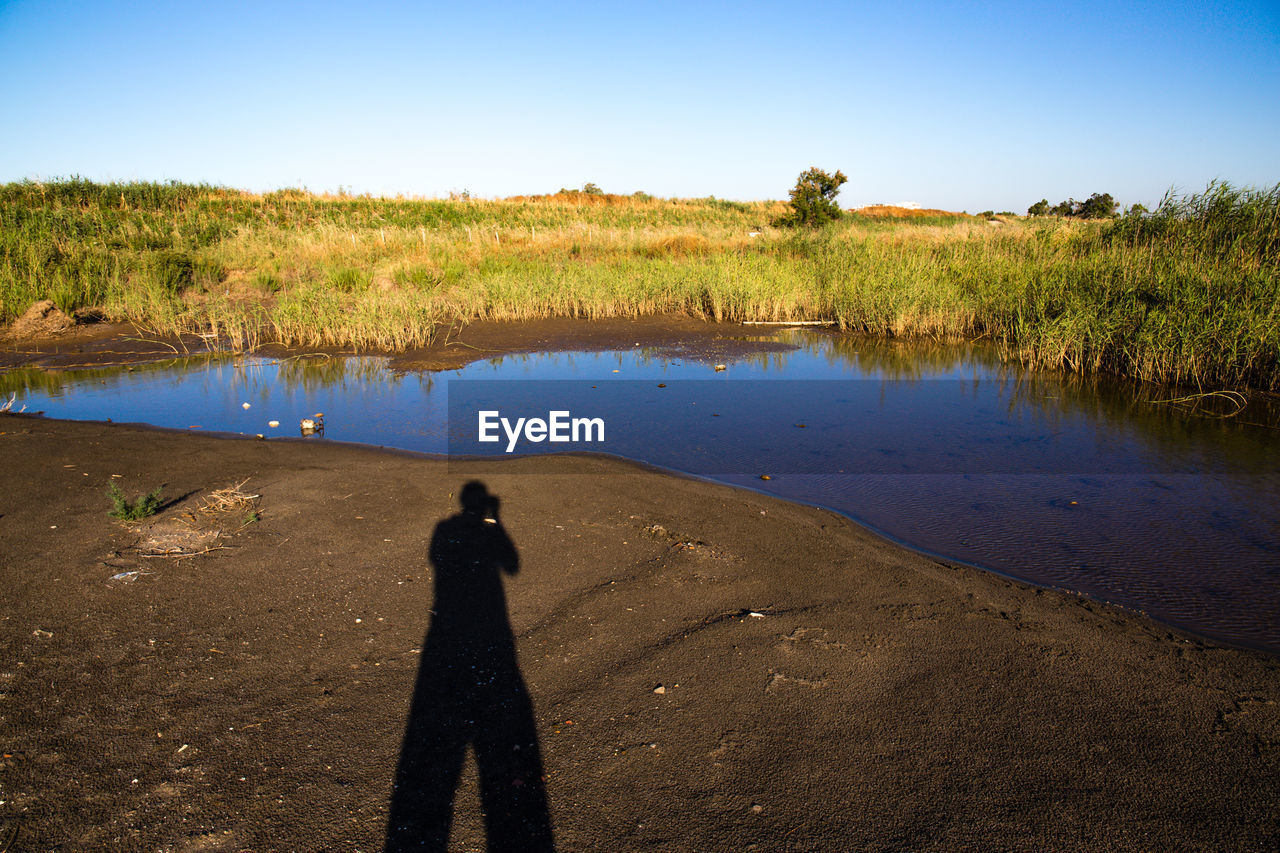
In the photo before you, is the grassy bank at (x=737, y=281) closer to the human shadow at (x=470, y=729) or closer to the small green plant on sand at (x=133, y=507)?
the small green plant on sand at (x=133, y=507)

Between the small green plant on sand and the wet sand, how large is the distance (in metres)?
0.08

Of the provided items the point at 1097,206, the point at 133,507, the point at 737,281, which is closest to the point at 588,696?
the point at 133,507

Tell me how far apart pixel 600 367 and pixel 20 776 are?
8739 millimetres

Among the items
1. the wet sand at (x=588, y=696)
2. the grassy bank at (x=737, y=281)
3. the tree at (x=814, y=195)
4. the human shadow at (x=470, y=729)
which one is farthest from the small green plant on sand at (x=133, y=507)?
the tree at (x=814, y=195)

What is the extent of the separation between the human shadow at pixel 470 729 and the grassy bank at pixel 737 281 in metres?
9.27

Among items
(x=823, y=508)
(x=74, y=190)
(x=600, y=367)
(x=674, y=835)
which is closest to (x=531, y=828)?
(x=674, y=835)

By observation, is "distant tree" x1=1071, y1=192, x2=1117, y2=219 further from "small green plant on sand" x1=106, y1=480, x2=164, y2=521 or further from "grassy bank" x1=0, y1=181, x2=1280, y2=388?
"small green plant on sand" x1=106, y1=480, x2=164, y2=521

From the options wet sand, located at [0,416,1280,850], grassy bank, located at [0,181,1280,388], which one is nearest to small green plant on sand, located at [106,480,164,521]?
wet sand, located at [0,416,1280,850]

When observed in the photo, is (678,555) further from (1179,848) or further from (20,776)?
(20,776)

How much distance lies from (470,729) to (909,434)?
5795 mm

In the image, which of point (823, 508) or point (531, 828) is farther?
point (823, 508)

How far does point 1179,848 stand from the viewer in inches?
80.7

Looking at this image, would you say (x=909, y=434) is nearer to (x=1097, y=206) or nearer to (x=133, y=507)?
(x=133, y=507)

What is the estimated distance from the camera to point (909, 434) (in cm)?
714
